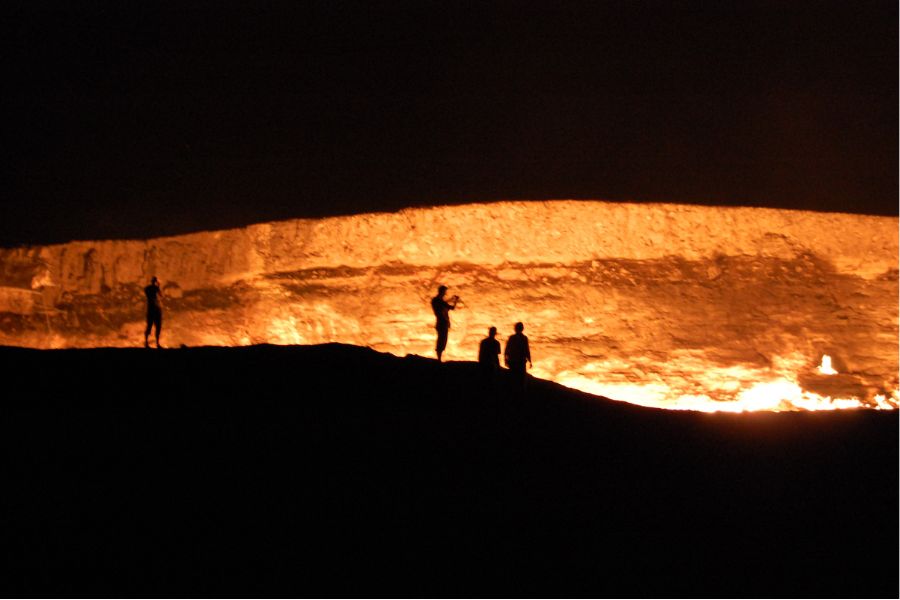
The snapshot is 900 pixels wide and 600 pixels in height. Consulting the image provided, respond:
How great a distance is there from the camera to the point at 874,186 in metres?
12.0

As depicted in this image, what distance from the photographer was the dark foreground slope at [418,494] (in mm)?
5098

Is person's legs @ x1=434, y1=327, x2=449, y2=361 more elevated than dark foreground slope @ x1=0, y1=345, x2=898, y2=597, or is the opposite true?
person's legs @ x1=434, y1=327, x2=449, y2=361

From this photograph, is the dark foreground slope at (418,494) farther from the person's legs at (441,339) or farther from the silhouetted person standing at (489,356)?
the person's legs at (441,339)

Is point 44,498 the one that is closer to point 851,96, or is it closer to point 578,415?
point 578,415

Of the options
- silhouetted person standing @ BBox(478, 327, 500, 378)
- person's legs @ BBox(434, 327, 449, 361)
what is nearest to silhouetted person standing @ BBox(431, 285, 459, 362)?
person's legs @ BBox(434, 327, 449, 361)

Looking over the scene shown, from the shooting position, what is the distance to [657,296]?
11703mm

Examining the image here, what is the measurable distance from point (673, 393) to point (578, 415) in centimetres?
428

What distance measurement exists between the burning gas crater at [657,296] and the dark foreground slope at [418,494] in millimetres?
3851

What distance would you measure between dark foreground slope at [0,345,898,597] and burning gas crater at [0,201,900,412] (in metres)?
3.85

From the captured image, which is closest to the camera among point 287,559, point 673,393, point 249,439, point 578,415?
point 287,559

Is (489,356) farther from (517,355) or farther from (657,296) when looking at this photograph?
(657,296)

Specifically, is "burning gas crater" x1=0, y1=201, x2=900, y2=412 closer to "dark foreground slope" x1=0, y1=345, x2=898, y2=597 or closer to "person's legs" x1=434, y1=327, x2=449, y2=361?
"person's legs" x1=434, y1=327, x2=449, y2=361

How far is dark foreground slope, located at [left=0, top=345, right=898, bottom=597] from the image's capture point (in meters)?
5.10

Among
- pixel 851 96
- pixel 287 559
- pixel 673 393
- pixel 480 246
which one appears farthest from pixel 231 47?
pixel 287 559
